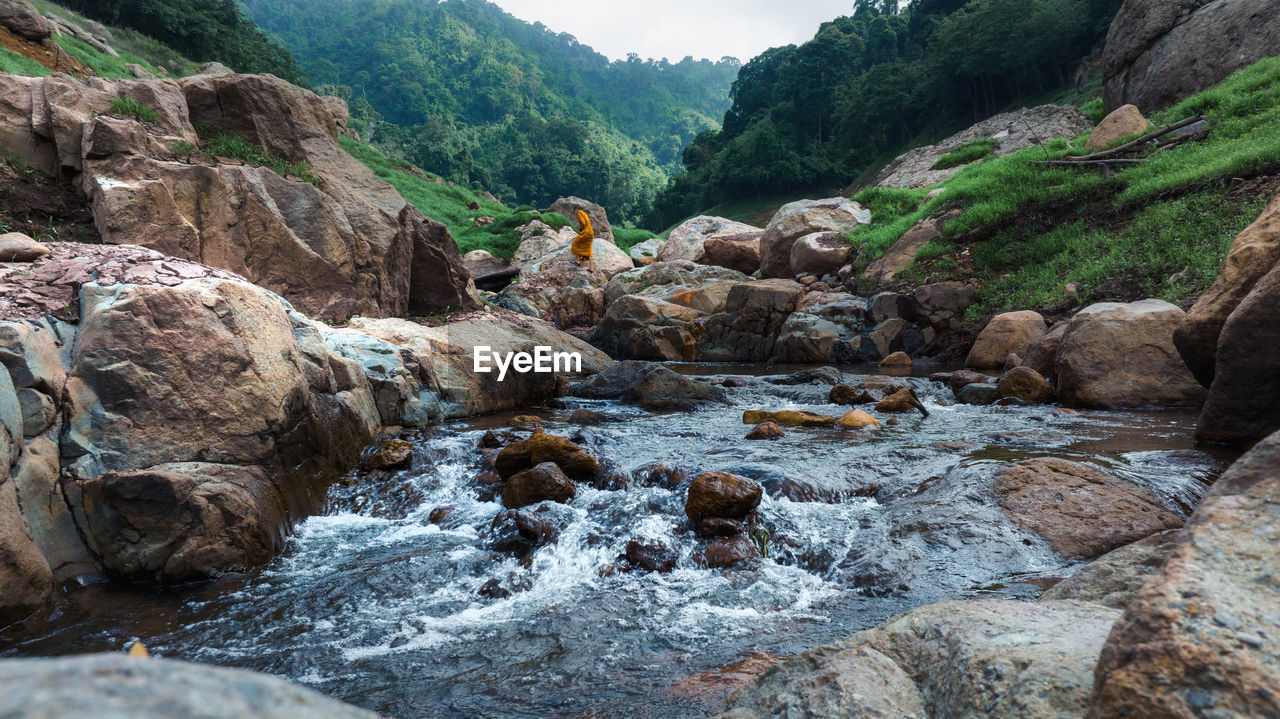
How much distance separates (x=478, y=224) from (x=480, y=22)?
121m

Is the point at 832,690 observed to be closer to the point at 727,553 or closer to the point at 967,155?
the point at 727,553

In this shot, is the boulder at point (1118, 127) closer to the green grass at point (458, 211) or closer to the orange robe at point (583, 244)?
the orange robe at point (583, 244)

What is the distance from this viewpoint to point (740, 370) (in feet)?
44.7

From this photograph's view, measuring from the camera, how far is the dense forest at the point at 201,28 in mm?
35094

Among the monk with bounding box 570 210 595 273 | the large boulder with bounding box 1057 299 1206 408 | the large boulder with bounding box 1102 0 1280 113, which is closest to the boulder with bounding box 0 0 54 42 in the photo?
the monk with bounding box 570 210 595 273

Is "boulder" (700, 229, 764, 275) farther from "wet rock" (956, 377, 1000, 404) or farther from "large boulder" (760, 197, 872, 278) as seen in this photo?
"wet rock" (956, 377, 1000, 404)

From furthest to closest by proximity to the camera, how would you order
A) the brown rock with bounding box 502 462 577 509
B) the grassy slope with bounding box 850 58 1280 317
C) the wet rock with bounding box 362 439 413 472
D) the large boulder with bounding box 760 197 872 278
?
the large boulder with bounding box 760 197 872 278, the grassy slope with bounding box 850 58 1280 317, the wet rock with bounding box 362 439 413 472, the brown rock with bounding box 502 462 577 509

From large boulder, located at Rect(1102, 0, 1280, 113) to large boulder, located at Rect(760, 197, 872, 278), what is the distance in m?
7.56

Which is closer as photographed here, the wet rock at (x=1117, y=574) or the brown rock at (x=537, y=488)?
the wet rock at (x=1117, y=574)

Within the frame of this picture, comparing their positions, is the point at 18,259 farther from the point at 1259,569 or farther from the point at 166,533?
the point at 1259,569

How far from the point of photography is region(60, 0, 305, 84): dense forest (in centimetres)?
3509

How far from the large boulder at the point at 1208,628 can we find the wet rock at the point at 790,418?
6216 millimetres

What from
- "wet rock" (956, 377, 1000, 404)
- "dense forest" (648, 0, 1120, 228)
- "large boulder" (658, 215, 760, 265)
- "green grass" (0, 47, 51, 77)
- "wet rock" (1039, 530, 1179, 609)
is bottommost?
"wet rock" (956, 377, 1000, 404)

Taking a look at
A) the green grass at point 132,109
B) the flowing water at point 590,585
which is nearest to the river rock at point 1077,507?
the flowing water at point 590,585
